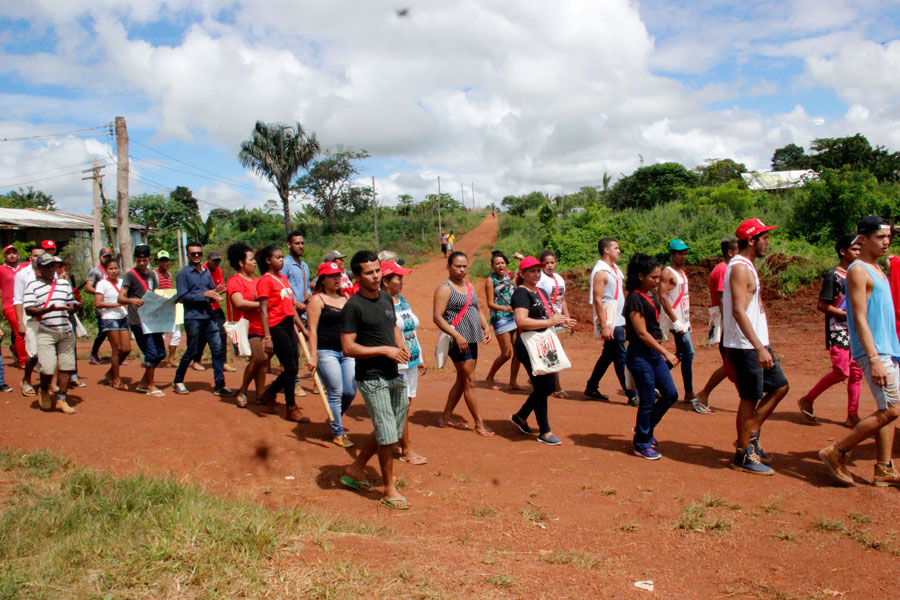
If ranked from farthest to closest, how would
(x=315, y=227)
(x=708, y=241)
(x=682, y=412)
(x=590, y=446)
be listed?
1. (x=315, y=227)
2. (x=708, y=241)
3. (x=682, y=412)
4. (x=590, y=446)

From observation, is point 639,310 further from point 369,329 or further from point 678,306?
point 369,329

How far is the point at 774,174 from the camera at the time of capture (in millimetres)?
45750

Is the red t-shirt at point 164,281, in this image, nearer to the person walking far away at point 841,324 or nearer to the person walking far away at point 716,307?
the person walking far away at point 716,307

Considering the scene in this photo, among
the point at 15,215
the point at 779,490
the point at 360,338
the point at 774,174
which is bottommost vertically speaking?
the point at 779,490

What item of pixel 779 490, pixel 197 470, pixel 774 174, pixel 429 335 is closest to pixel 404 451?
pixel 197 470

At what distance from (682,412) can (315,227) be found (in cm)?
3700

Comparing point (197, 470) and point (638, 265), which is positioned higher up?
point (638, 265)

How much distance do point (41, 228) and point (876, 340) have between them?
1141 inches

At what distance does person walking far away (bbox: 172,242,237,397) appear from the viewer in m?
7.61

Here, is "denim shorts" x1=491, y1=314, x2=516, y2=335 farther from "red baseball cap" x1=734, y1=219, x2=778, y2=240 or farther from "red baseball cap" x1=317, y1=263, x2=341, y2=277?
"red baseball cap" x1=734, y1=219, x2=778, y2=240

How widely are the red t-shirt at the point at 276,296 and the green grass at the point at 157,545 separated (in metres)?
2.32

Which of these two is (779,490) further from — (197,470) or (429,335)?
(429,335)

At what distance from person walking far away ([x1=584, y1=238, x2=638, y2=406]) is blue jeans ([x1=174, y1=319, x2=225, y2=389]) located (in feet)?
14.3

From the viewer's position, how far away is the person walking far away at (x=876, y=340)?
449 cm
